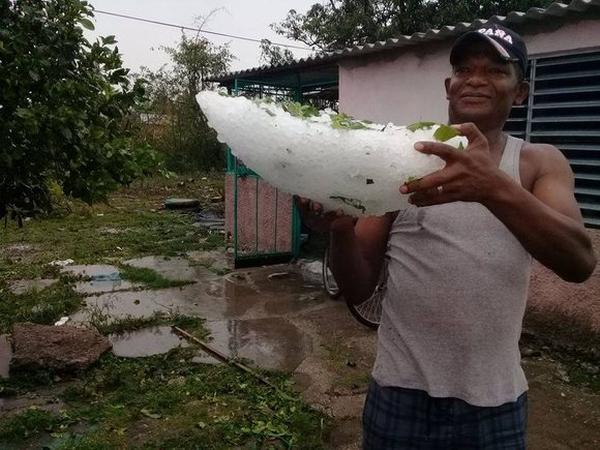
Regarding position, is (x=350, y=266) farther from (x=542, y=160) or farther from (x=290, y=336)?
(x=290, y=336)

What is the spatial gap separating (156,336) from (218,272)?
243 cm

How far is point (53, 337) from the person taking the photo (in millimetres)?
4469

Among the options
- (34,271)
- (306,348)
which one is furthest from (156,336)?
(34,271)

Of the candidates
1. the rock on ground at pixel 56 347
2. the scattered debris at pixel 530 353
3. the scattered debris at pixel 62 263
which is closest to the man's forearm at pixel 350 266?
the rock on ground at pixel 56 347

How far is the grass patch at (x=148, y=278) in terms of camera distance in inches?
270

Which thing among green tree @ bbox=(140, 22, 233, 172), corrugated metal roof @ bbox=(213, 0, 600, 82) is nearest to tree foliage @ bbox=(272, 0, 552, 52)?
green tree @ bbox=(140, 22, 233, 172)

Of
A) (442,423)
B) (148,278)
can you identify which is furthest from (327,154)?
(148,278)

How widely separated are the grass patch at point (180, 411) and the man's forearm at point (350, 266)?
72.4 inches

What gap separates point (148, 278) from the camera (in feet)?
A: 23.2

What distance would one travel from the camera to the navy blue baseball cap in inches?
57.3

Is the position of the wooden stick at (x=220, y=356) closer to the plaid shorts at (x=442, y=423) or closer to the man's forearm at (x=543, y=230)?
the plaid shorts at (x=442, y=423)

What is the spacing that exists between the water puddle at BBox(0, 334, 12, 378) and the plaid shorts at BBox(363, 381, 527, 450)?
365 centimetres

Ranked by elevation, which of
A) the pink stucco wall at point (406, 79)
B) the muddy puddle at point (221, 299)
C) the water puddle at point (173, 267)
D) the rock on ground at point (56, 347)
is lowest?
the water puddle at point (173, 267)

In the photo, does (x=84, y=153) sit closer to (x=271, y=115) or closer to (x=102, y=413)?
(x=102, y=413)
